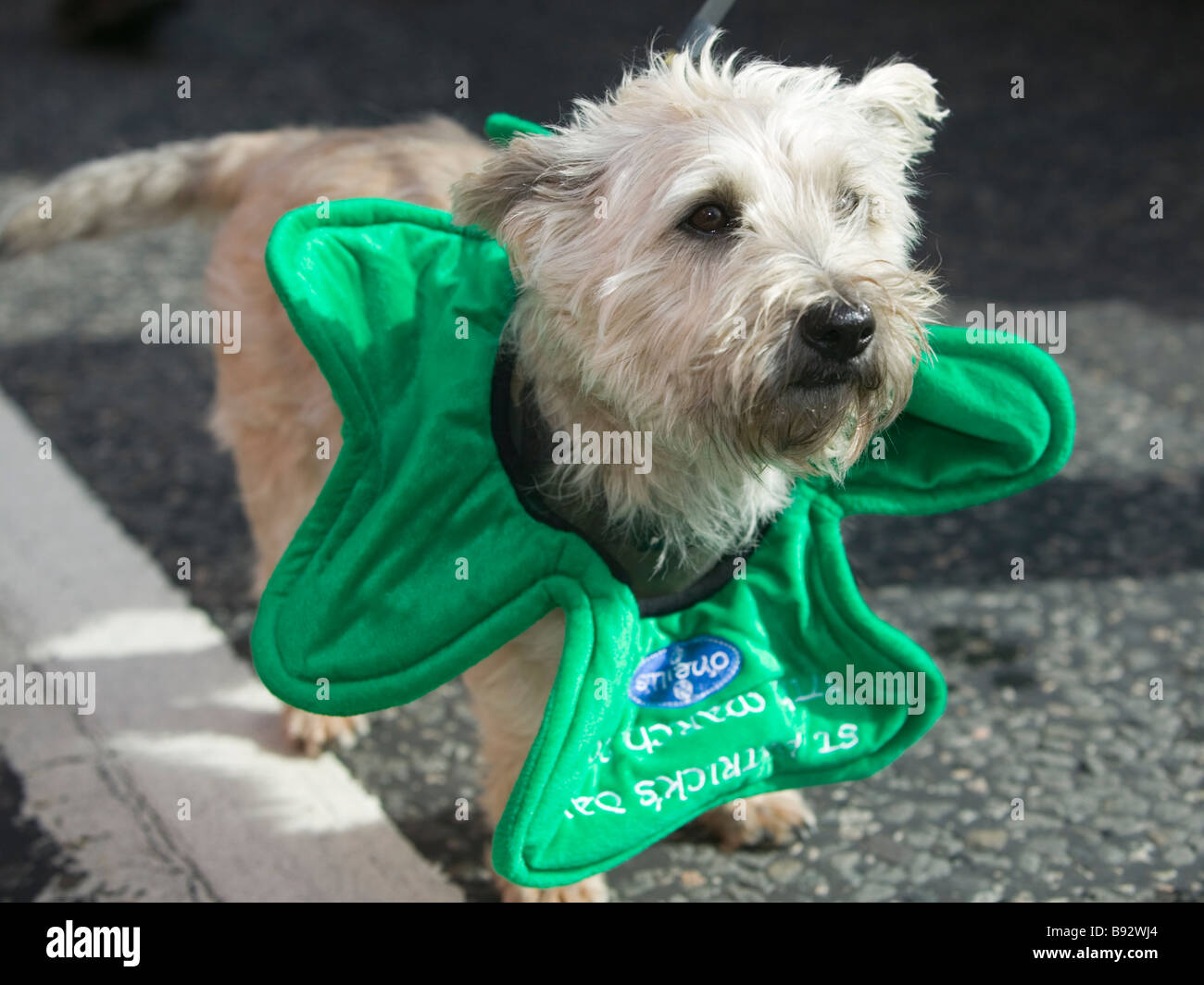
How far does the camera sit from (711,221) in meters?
2.17

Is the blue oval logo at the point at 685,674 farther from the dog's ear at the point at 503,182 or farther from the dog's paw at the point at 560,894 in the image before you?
the dog's ear at the point at 503,182

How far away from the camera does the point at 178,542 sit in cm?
391

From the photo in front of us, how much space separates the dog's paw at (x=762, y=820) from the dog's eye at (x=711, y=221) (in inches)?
52.9

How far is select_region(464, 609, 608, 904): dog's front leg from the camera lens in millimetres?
2461

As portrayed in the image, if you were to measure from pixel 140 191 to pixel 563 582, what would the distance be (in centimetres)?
199

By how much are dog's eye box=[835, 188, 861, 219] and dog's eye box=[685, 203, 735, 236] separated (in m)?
0.24

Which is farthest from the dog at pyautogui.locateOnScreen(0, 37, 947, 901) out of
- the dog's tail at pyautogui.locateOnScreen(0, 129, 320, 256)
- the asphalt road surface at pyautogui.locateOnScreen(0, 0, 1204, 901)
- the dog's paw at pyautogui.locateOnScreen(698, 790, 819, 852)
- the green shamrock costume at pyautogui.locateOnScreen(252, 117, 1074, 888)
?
the dog's tail at pyautogui.locateOnScreen(0, 129, 320, 256)

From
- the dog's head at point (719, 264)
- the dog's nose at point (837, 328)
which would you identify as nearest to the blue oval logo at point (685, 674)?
the dog's head at point (719, 264)

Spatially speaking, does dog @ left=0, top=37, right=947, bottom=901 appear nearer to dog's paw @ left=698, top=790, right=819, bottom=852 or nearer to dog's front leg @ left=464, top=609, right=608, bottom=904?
dog's front leg @ left=464, top=609, right=608, bottom=904

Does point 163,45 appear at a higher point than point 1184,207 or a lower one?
higher
